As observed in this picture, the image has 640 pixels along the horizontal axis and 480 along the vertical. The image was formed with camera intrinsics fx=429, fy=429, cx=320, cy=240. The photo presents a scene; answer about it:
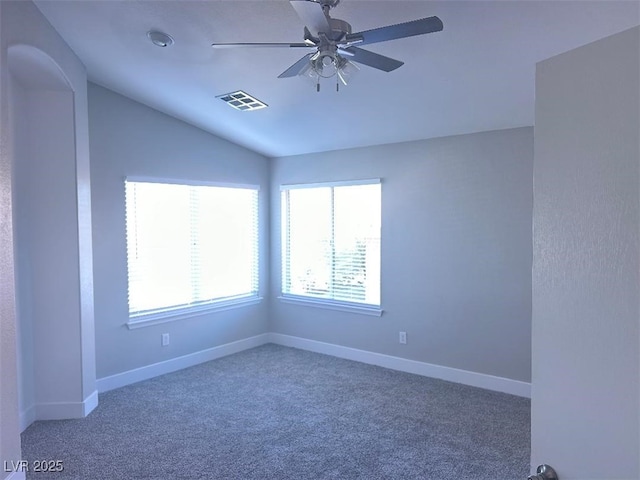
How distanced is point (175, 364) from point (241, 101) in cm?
278

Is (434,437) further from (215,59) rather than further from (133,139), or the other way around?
(133,139)

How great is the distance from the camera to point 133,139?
4176 millimetres

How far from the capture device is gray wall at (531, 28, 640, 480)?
922 mm

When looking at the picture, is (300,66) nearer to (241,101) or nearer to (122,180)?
(241,101)

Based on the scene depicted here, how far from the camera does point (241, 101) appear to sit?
3.80 meters

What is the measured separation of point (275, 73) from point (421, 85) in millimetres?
1097

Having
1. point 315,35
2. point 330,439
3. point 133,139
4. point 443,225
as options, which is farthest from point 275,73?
point 330,439

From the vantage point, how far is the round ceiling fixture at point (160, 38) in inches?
111

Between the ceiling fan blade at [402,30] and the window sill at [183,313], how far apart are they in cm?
343

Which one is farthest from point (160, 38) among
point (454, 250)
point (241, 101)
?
point (454, 250)

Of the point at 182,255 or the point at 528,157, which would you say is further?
the point at 182,255

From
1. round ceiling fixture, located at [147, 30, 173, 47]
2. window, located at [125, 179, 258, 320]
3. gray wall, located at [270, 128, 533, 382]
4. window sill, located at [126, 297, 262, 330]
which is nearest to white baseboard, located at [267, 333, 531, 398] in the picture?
gray wall, located at [270, 128, 533, 382]

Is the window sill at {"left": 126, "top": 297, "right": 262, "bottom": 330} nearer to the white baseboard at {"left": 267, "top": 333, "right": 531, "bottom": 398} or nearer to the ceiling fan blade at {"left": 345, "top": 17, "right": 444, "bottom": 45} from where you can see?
the white baseboard at {"left": 267, "top": 333, "right": 531, "bottom": 398}

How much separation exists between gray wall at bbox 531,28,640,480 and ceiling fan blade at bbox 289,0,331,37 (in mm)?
932
